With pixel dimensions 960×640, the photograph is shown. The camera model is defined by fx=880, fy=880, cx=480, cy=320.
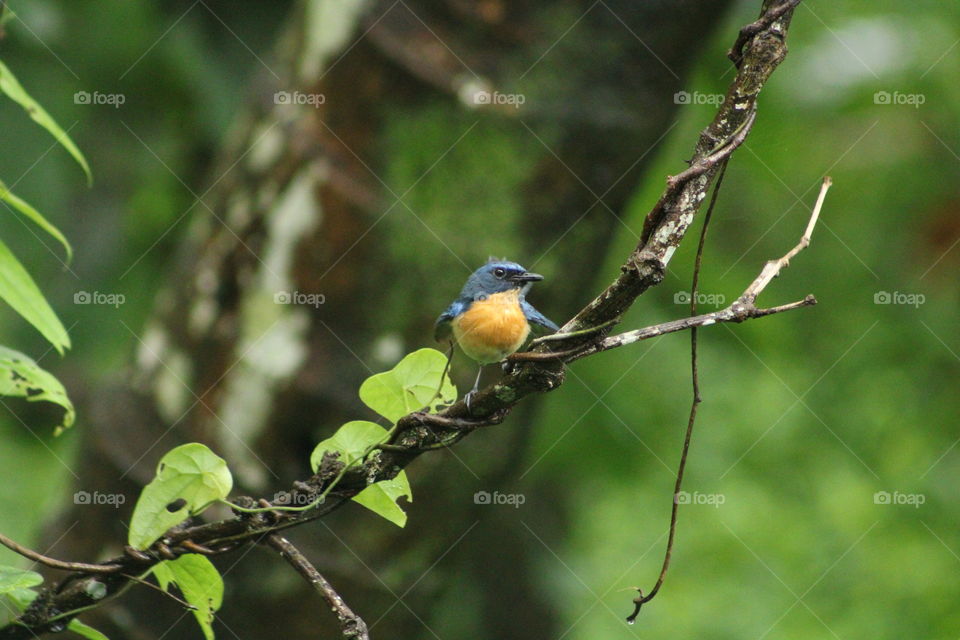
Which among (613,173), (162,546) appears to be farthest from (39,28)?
(162,546)

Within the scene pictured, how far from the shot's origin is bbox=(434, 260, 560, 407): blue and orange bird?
2332 mm

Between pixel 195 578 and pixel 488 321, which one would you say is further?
pixel 488 321

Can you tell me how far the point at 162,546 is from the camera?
5.91 ft

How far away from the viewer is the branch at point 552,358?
59.8 inches

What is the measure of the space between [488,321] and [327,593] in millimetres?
839

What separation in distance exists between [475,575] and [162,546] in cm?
445

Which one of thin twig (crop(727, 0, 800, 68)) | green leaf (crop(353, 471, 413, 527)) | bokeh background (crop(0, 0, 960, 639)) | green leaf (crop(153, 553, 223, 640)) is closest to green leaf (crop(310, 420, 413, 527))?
green leaf (crop(353, 471, 413, 527))

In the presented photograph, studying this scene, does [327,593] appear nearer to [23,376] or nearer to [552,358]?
[552,358]

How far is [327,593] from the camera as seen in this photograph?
1.80 metres

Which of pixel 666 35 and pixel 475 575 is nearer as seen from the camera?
pixel 666 35

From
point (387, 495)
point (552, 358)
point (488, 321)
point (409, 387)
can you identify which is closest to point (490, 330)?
point (488, 321)

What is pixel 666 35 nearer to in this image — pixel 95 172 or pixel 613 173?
pixel 613 173

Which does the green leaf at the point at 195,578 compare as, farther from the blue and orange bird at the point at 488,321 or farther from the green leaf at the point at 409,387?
the blue and orange bird at the point at 488,321

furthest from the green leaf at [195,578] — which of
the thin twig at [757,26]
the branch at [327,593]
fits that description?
the thin twig at [757,26]
